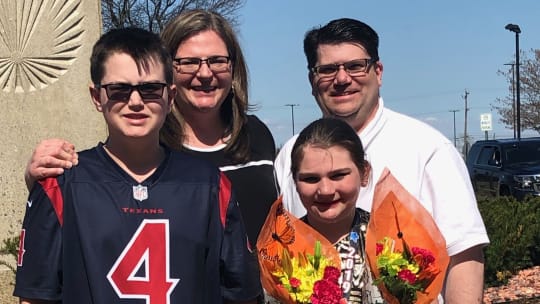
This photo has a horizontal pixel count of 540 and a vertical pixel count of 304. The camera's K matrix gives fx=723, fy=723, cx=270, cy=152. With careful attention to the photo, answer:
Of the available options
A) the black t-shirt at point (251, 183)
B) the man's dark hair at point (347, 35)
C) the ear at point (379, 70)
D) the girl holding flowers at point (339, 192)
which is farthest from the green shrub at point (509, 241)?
the girl holding flowers at point (339, 192)

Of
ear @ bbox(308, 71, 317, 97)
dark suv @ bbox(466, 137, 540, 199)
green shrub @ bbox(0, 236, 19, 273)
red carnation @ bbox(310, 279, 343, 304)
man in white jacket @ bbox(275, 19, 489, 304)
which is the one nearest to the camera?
red carnation @ bbox(310, 279, 343, 304)

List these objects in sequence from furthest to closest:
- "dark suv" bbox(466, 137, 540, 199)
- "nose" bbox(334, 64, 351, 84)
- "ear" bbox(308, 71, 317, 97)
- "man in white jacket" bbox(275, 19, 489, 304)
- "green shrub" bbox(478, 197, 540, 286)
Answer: "dark suv" bbox(466, 137, 540, 199)
"green shrub" bbox(478, 197, 540, 286)
"ear" bbox(308, 71, 317, 97)
"nose" bbox(334, 64, 351, 84)
"man in white jacket" bbox(275, 19, 489, 304)

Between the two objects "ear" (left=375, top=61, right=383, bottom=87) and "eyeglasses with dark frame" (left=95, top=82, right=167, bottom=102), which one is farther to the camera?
"ear" (left=375, top=61, right=383, bottom=87)

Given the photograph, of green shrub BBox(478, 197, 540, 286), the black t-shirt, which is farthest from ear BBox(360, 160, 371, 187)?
green shrub BBox(478, 197, 540, 286)

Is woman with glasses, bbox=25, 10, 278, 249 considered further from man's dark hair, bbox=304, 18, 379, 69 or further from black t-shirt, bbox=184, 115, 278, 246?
man's dark hair, bbox=304, 18, 379, 69

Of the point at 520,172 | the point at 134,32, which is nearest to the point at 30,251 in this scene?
the point at 134,32

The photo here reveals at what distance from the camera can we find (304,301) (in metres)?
2.36

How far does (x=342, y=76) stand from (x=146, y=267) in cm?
104

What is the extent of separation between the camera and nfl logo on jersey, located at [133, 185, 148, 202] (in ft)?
7.89

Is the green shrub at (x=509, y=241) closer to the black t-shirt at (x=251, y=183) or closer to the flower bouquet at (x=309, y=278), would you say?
the black t-shirt at (x=251, y=183)

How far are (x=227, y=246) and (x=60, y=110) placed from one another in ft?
12.9

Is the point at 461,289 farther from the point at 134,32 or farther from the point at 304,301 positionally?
the point at 134,32

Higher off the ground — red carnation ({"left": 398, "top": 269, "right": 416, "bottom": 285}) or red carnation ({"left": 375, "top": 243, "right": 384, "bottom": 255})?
red carnation ({"left": 375, "top": 243, "right": 384, "bottom": 255})

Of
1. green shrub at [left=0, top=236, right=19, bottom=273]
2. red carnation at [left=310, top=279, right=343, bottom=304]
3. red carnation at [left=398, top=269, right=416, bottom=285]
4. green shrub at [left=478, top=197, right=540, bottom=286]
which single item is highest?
red carnation at [left=398, top=269, right=416, bottom=285]
